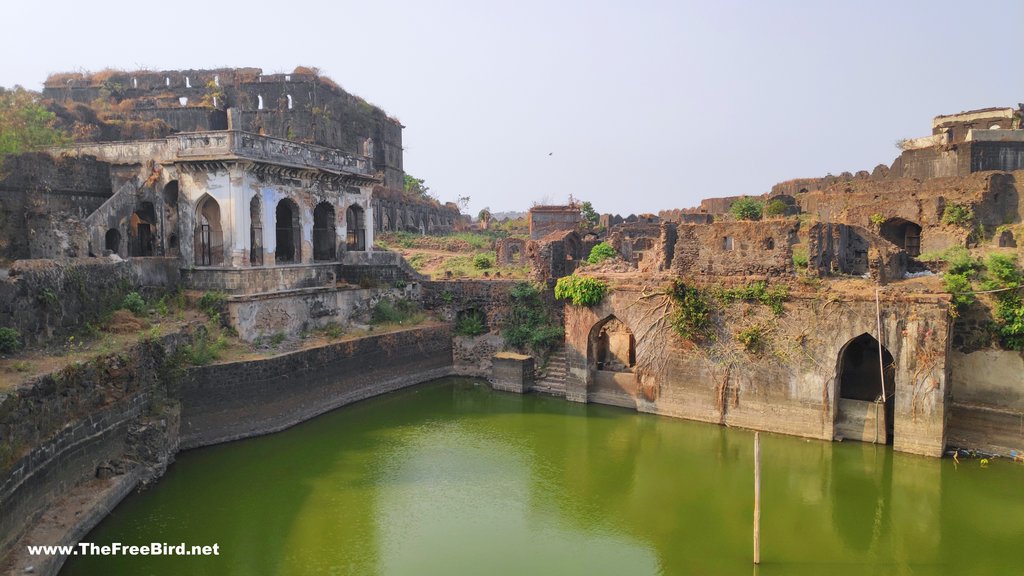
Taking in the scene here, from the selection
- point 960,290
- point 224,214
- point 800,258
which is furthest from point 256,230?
point 960,290

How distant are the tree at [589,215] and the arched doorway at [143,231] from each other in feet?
56.7

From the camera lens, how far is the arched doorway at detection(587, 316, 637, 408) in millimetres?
15953

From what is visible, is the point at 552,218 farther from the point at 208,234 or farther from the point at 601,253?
the point at 208,234

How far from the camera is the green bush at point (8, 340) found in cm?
1001

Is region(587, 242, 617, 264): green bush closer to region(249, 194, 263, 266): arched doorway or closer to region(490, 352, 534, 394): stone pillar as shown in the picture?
region(490, 352, 534, 394): stone pillar

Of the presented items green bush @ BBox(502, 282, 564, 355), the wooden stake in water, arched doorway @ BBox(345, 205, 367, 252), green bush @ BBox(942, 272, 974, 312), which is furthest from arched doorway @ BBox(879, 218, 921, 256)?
arched doorway @ BBox(345, 205, 367, 252)

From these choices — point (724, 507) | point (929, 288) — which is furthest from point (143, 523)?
point (929, 288)

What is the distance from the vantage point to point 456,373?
64.4 ft

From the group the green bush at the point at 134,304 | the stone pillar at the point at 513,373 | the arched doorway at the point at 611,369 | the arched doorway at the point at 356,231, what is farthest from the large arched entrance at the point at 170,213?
the arched doorway at the point at 611,369

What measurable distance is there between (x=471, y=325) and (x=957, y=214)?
13303mm

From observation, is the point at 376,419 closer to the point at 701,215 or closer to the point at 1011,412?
the point at 1011,412

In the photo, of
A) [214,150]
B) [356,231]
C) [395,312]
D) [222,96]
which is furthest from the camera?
[222,96]

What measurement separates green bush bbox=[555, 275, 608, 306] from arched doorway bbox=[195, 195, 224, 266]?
27.6 ft

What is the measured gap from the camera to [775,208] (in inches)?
866
